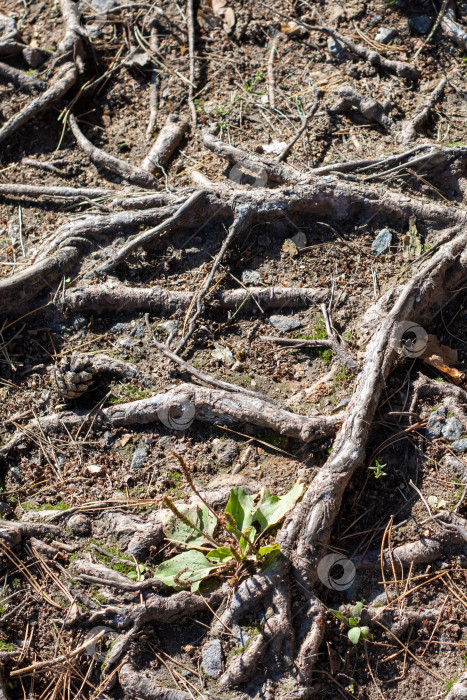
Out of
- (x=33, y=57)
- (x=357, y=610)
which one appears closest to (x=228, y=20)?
(x=33, y=57)

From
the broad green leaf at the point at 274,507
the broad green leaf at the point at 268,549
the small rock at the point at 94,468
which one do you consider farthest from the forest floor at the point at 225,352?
the broad green leaf at the point at 268,549

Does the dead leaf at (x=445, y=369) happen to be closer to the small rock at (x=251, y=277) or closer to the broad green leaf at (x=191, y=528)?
the small rock at (x=251, y=277)

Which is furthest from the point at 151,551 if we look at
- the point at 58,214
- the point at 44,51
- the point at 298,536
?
the point at 44,51

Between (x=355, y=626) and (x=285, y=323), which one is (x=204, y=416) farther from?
(x=355, y=626)

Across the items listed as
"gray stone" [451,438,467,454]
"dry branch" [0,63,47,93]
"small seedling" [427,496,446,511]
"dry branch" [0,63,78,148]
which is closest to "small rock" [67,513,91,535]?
"small seedling" [427,496,446,511]

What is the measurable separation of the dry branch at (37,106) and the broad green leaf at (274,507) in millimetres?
3796

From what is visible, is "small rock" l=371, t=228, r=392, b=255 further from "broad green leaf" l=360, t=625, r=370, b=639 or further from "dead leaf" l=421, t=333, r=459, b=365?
"broad green leaf" l=360, t=625, r=370, b=639

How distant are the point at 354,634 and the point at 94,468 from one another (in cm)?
172

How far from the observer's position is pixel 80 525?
3160mm

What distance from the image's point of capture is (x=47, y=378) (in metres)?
3.66

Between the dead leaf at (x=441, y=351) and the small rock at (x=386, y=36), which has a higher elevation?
the small rock at (x=386, y=36)

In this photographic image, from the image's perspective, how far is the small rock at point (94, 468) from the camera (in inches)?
131

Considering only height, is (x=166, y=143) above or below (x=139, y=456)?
above

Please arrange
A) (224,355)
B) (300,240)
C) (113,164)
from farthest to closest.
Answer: (113,164)
(300,240)
(224,355)
